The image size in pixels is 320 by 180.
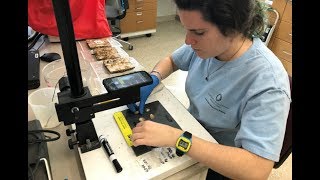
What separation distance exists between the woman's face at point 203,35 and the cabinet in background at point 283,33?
7.29ft

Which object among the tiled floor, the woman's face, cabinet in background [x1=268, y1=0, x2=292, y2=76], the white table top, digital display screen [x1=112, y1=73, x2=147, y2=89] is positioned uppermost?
the woman's face

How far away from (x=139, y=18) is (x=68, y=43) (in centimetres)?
282

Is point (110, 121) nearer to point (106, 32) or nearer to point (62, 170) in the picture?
point (62, 170)

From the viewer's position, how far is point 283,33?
2.73 metres

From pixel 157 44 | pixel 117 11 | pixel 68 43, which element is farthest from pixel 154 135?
pixel 157 44

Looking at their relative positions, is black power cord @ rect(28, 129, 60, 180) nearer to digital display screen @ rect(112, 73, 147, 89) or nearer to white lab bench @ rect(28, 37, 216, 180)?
white lab bench @ rect(28, 37, 216, 180)

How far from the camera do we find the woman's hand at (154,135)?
69 cm

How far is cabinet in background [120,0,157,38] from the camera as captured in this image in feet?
10.2

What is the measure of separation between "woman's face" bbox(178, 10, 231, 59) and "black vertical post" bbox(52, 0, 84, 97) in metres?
0.36

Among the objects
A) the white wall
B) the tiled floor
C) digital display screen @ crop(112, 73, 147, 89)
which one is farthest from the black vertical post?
the white wall

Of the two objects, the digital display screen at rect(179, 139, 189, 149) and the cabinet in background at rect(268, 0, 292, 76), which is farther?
the cabinet in background at rect(268, 0, 292, 76)

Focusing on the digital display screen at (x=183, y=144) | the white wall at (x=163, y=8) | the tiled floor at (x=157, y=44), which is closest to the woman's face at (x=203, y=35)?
the digital display screen at (x=183, y=144)

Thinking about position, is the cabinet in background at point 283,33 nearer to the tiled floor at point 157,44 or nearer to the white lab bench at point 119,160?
the tiled floor at point 157,44

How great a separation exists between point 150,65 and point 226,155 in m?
2.18
